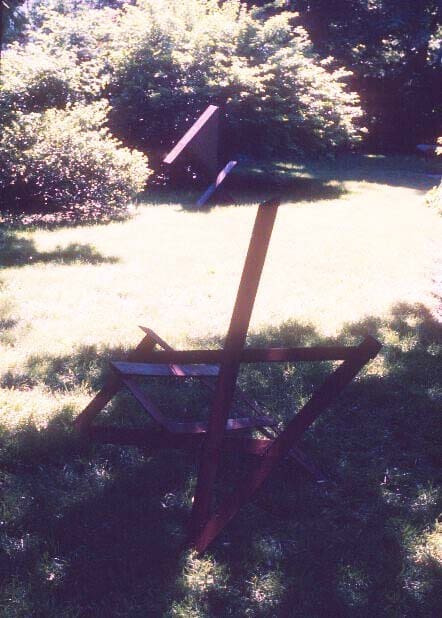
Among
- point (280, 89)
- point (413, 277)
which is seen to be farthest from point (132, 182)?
point (413, 277)

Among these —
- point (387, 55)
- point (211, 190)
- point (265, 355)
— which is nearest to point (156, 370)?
point (265, 355)

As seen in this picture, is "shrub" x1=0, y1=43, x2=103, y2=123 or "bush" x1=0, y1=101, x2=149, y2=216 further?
"shrub" x1=0, y1=43, x2=103, y2=123

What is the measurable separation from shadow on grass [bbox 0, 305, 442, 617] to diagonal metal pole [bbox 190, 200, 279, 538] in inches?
12.0

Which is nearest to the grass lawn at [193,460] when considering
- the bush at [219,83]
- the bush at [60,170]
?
the bush at [60,170]

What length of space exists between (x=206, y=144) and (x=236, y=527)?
8965mm

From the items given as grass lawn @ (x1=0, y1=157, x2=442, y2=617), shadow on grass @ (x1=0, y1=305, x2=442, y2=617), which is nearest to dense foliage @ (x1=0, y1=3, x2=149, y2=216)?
grass lawn @ (x1=0, y1=157, x2=442, y2=617)

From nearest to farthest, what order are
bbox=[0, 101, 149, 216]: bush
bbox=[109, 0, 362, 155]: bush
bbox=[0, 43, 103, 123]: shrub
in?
bbox=[0, 101, 149, 216]: bush < bbox=[0, 43, 103, 123]: shrub < bbox=[109, 0, 362, 155]: bush

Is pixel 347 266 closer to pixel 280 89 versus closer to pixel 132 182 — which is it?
pixel 132 182

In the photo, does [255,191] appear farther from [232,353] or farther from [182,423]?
[232,353]

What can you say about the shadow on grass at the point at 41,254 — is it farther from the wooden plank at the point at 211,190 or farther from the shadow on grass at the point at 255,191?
the wooden plank at the point at 211,190

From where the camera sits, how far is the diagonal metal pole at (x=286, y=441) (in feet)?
8.40

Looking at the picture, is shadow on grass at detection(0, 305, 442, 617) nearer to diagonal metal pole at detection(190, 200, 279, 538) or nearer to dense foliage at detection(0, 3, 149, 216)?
diagonal metal pole at detection(190, 200, 279, 538)

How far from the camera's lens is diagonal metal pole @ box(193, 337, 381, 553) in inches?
101

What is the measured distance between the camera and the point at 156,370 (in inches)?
123
